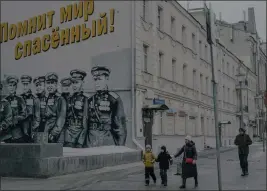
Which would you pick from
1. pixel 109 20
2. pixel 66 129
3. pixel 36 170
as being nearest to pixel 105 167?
pixel 36 170

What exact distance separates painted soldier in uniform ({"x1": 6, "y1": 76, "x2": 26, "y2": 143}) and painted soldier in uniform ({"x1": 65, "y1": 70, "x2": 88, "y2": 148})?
3579mm

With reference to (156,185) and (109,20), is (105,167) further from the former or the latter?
(109,20)

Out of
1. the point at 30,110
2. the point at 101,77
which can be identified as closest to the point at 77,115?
the point at 101,77

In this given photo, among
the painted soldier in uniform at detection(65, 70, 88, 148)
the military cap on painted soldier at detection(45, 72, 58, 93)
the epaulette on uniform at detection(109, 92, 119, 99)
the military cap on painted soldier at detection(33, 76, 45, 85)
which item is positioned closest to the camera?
the epaulette on uniform at detection(109, 92, 119, 99)

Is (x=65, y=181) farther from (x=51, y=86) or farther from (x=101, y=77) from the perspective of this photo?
(x=51, y=86)

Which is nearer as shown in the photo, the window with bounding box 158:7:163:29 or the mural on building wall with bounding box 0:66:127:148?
the mural on building wall with bounding box 0:66:127:148

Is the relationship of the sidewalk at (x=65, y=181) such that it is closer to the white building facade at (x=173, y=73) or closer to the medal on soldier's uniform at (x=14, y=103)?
the white building facade at (x=173, y=73)

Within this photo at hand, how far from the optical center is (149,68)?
2570 cm

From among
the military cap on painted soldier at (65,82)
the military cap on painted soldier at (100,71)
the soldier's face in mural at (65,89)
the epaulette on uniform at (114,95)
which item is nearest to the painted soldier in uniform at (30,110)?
the soldier's face in mural at (65,89)

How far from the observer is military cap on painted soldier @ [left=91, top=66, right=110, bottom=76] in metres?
24.2

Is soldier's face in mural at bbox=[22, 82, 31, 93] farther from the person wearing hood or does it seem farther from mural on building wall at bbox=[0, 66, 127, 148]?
the person wearing hood

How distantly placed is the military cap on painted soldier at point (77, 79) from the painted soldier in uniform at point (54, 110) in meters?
1.14

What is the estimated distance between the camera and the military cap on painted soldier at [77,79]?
2494cm

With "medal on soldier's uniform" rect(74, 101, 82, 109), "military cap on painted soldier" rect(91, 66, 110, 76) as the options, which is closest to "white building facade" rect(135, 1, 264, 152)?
"military cap on painted soldier" rect(91, 66, 110, 76)
